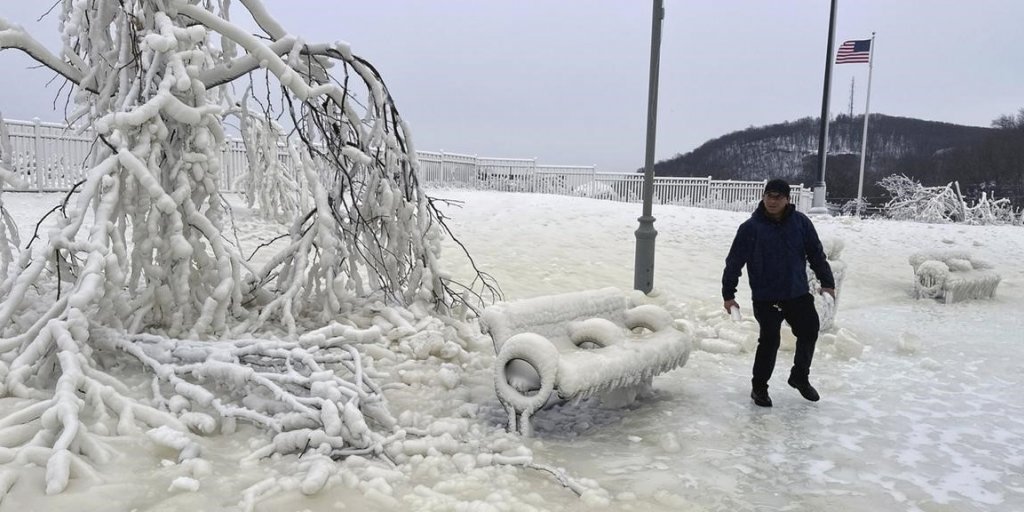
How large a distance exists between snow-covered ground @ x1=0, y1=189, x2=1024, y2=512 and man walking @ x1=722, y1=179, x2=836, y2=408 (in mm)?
256

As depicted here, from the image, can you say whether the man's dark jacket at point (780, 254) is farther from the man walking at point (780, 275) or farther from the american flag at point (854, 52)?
the american flag at point (854, 52)

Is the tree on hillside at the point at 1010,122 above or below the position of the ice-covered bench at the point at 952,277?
above

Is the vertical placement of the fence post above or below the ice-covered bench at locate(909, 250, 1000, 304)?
above

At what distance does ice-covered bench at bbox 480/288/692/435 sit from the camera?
3.53m

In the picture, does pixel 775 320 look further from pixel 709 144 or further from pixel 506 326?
pixel 709 144

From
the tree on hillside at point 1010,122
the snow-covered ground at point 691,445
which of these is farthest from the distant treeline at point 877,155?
the snow-covered ground at point 691,445

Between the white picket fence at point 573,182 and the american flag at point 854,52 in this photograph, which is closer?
the american flag at point 854,52

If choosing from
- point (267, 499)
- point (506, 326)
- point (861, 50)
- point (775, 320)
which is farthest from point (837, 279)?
point (861, 50)

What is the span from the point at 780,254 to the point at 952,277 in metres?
6.28

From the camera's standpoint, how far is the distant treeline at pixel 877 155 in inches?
1304

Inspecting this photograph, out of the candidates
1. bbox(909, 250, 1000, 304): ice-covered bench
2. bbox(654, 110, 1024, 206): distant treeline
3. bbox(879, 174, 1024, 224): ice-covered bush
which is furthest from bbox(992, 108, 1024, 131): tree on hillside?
bbox(909, 250, 1000, 304): ice-covered bench

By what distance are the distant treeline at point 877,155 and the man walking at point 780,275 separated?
28480mm

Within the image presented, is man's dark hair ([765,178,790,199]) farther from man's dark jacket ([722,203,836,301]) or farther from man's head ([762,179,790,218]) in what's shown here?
man's dark jacket ([722,203,836,301])

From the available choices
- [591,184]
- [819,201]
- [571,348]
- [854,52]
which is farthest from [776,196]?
[591,184]
